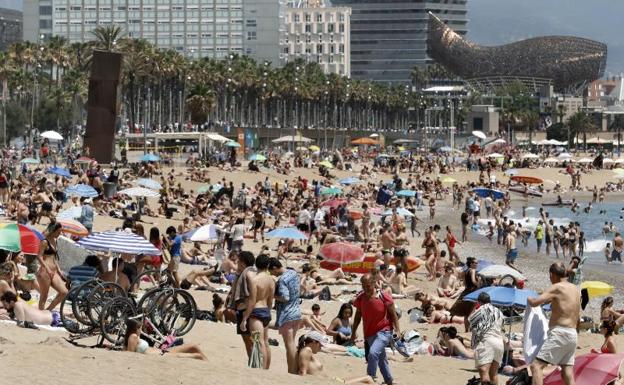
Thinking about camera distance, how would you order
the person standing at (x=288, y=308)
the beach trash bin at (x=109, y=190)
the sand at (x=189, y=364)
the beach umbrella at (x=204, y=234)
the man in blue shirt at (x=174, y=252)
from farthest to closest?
the beach trash bin at (x=109, y=190) < the beach umbrella at (x=204, y=234) < the man in blue shirt at (x=174, y=252) < the person standing at (x=288, y=308) < the sand at (x=189, y=364)

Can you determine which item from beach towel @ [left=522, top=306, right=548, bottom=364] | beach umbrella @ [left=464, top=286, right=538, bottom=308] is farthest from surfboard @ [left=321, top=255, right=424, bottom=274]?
beach towel @ [left=522, top=306, right=548, bottom=364]

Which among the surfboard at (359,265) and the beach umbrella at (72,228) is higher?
the beach umbrella at (72,228)

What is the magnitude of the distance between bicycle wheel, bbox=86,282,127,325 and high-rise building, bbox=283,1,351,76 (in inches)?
6224

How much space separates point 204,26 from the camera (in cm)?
13812

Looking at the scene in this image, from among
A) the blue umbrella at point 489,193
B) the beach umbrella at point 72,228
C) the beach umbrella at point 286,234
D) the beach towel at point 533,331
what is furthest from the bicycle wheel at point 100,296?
the blue umbrella at point 489,193

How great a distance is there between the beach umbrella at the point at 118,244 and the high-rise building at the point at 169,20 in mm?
122277

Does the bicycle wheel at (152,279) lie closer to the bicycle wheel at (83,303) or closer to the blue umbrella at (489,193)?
the bicycle wheel at (83,303)

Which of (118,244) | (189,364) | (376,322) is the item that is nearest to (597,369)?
(376,322)

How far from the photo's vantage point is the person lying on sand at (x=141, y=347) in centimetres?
1195

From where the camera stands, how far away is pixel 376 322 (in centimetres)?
1230

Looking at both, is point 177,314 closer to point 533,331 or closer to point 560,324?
point 533,331

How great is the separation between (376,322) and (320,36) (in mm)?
161439

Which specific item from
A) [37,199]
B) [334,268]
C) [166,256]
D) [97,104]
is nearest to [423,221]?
[97,104]

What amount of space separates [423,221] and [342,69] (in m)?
127
